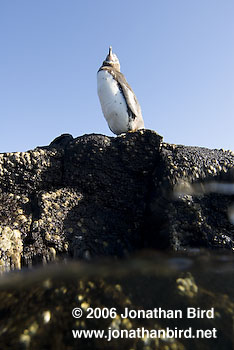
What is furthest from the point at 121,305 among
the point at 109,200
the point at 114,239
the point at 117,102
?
the point at 117,102

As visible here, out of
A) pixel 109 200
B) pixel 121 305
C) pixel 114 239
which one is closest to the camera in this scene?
pixel 121 305

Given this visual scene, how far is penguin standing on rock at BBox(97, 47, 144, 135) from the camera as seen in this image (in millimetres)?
5637

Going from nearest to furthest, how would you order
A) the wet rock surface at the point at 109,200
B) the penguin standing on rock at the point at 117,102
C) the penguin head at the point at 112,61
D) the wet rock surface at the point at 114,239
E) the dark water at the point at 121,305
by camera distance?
the dark water at the point at 121,305 < the wet rock surface at the point at 114,239 < the wet rock surface at the point at 109,200 < the penguin standing on rock at the point at 117,102 < the penguin head at the point at 112,61

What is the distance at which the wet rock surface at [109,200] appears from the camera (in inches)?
147

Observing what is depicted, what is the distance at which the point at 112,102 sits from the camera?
5.66 metres

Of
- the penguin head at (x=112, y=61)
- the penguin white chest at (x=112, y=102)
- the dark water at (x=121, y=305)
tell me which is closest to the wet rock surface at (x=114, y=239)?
the dark water at (x=121, y=305)

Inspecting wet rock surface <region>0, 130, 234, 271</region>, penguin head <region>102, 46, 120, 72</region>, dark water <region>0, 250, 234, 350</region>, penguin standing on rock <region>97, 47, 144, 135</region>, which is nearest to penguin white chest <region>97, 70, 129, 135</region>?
penguin standing on rock <region>97, 47, 144, 135</region>

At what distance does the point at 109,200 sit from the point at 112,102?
2461mm

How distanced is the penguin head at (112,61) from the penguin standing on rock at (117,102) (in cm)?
47

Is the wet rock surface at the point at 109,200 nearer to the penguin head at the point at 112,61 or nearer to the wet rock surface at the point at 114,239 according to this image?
the wet rock surface at the point at 114,239

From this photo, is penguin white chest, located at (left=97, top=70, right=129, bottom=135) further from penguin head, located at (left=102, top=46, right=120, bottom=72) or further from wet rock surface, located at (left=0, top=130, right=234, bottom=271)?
wet rock surface, located at (left=0, top=130, right=234, bottom=271)

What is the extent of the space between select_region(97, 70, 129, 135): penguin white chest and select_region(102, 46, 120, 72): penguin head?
684 millimetres

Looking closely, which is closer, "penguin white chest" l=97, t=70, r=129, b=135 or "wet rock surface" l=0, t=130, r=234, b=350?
"wet rock surface" l=0, t=130, r=234, b=350

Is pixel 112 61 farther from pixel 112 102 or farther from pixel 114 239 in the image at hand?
pixel 114 239
